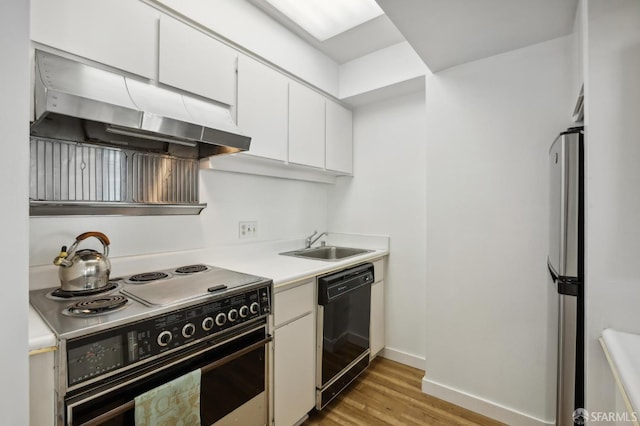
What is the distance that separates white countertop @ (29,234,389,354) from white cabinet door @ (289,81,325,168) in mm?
738

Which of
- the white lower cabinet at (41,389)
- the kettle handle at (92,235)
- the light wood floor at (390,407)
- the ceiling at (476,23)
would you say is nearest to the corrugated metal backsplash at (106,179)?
the kettle handle at (92,235)

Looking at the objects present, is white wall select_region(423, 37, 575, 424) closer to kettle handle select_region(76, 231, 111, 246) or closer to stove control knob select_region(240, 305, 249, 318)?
stove control knob select_region(240, 305, 249, 318)

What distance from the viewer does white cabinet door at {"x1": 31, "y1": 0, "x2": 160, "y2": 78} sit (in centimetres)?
112

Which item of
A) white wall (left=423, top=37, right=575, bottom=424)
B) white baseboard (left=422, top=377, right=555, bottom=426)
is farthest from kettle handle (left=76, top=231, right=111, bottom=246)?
white baseboard (left=422, top=377, right=555, bottom=426)

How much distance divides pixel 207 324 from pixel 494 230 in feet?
5.64

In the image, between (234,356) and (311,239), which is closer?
(234,356)

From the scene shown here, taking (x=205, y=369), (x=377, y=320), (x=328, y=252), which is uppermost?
(x=328, y=252)

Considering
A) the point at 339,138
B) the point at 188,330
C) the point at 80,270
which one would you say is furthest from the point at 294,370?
the point at 339,138

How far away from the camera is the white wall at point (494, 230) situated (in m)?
1.70

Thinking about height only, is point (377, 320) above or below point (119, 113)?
below

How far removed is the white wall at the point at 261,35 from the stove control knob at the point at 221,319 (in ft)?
4.88

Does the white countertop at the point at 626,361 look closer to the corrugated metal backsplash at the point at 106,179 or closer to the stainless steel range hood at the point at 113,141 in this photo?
the stainless steel range hood at the point at 113,141

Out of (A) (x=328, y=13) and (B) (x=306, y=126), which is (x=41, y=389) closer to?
(B) (x=306, y=126)

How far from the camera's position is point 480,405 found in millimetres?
1871
